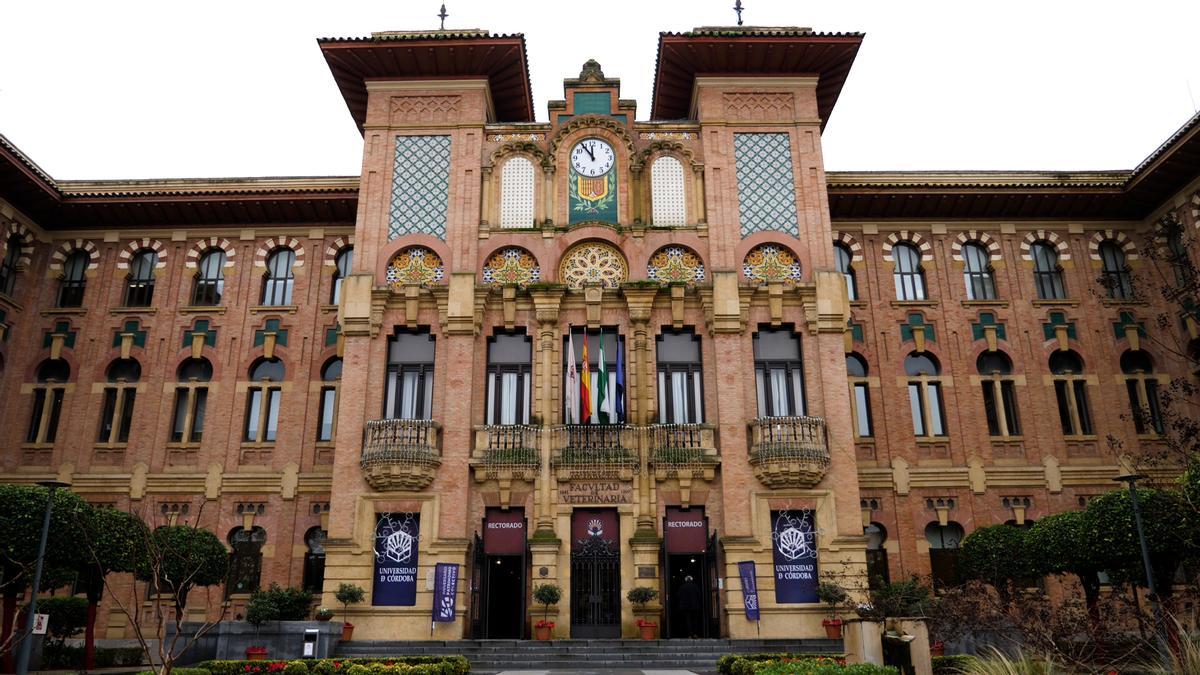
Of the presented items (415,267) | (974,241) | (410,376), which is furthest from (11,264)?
(974,241)

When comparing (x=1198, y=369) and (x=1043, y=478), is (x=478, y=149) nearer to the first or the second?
(x=1043, y=478)

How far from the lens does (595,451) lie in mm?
27406

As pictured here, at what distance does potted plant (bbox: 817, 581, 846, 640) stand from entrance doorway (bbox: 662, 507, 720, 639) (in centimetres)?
319

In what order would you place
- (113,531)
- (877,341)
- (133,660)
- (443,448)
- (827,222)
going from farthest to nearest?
(877,341) → (827,222) → (443,448) → (133,660) → (113,531)

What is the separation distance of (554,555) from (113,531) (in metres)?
12.0

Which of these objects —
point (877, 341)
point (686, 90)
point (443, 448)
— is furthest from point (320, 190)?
point (877, 341)

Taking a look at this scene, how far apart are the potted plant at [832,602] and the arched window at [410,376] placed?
1353 centimetres

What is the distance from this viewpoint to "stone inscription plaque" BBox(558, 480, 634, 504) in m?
27.1

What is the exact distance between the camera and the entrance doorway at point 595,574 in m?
26.2

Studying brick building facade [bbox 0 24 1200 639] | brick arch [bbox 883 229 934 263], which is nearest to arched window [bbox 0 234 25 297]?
brick building facade [bbox 0 24 1200 639]

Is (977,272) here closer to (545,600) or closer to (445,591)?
(545,600)

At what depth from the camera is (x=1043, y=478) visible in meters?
31.1

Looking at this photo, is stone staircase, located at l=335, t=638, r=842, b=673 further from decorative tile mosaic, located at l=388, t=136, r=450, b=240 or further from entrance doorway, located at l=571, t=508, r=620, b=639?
decorative tile mosaic, located at l=388, t=136, r=450, b=240

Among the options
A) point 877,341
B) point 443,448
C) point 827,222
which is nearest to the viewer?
point 443,448
